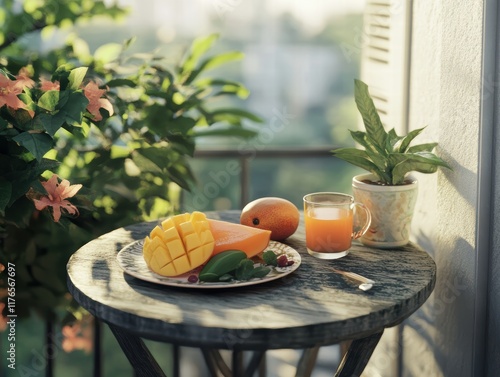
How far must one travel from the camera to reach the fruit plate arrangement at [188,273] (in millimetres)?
1454

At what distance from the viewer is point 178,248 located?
4.92 feet

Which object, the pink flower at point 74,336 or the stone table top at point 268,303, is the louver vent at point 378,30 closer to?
the stone table top at point 268,303

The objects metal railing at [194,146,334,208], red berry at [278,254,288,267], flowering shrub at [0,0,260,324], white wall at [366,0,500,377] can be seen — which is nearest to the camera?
red berry at [278,254,288,267]

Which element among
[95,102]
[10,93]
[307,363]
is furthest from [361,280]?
[307,363]

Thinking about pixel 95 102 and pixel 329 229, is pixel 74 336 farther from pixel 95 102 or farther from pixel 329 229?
pixel 329 229

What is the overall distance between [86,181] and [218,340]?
1078 mm

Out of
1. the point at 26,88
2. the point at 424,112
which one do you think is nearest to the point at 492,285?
the point at 424,112

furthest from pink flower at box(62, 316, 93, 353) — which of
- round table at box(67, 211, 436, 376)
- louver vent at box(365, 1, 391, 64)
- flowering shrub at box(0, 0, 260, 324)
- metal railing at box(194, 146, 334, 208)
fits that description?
louver vent at box(365, 1, 391, 64)

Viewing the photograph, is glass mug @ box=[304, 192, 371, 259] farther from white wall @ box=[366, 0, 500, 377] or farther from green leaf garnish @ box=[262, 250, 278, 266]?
white wall @ box=[366, 0, 500, 377]

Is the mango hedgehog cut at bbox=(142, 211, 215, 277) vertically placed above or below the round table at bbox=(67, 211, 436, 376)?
above

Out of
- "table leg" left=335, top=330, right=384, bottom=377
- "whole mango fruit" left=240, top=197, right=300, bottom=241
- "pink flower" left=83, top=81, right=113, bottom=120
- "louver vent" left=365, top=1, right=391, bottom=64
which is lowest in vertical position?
"table leg" left=335, top=330, right=384, bottom=377

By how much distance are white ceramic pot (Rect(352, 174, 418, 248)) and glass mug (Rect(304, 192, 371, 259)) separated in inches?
2.5

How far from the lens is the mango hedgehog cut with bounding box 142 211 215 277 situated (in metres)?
1.50

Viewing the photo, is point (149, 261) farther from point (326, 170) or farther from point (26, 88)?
point (326, 170)
